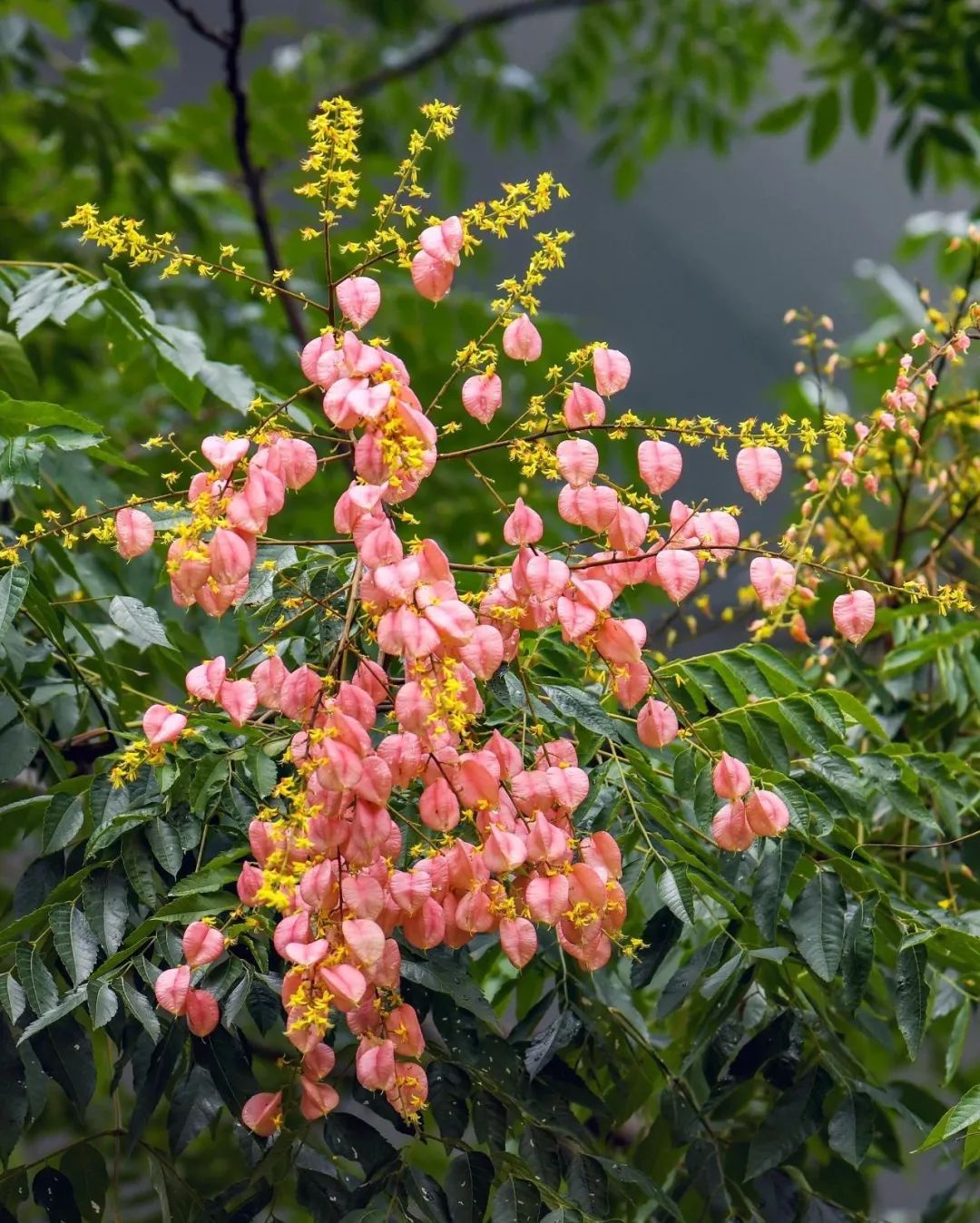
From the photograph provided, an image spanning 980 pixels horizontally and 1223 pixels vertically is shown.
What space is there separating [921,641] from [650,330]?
323 centimetres

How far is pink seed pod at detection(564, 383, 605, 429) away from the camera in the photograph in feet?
3.32

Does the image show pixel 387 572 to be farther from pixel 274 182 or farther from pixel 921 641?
pixel 274 182

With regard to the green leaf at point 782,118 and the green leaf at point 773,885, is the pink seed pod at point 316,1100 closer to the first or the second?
the green leaf at point 773,885

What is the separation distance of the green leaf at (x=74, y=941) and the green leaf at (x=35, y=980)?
0.01m

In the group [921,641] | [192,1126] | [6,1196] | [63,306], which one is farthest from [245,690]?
[921,641]

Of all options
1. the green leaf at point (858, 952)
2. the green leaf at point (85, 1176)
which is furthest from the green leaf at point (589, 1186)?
the green leaf at point (85, 1176)

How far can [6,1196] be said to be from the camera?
1057 mm

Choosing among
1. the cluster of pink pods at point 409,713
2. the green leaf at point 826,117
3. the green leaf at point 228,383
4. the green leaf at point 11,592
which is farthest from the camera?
the green leaf at point 826,117

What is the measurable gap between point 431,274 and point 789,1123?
2.20ft

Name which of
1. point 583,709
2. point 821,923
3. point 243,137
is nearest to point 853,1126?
point 821,923

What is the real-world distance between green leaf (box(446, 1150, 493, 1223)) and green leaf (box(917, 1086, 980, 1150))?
29 centimetres

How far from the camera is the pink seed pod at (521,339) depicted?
1032 mm

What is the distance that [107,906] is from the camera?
1.06 m

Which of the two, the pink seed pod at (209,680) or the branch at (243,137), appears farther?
the branch at (243,137)
